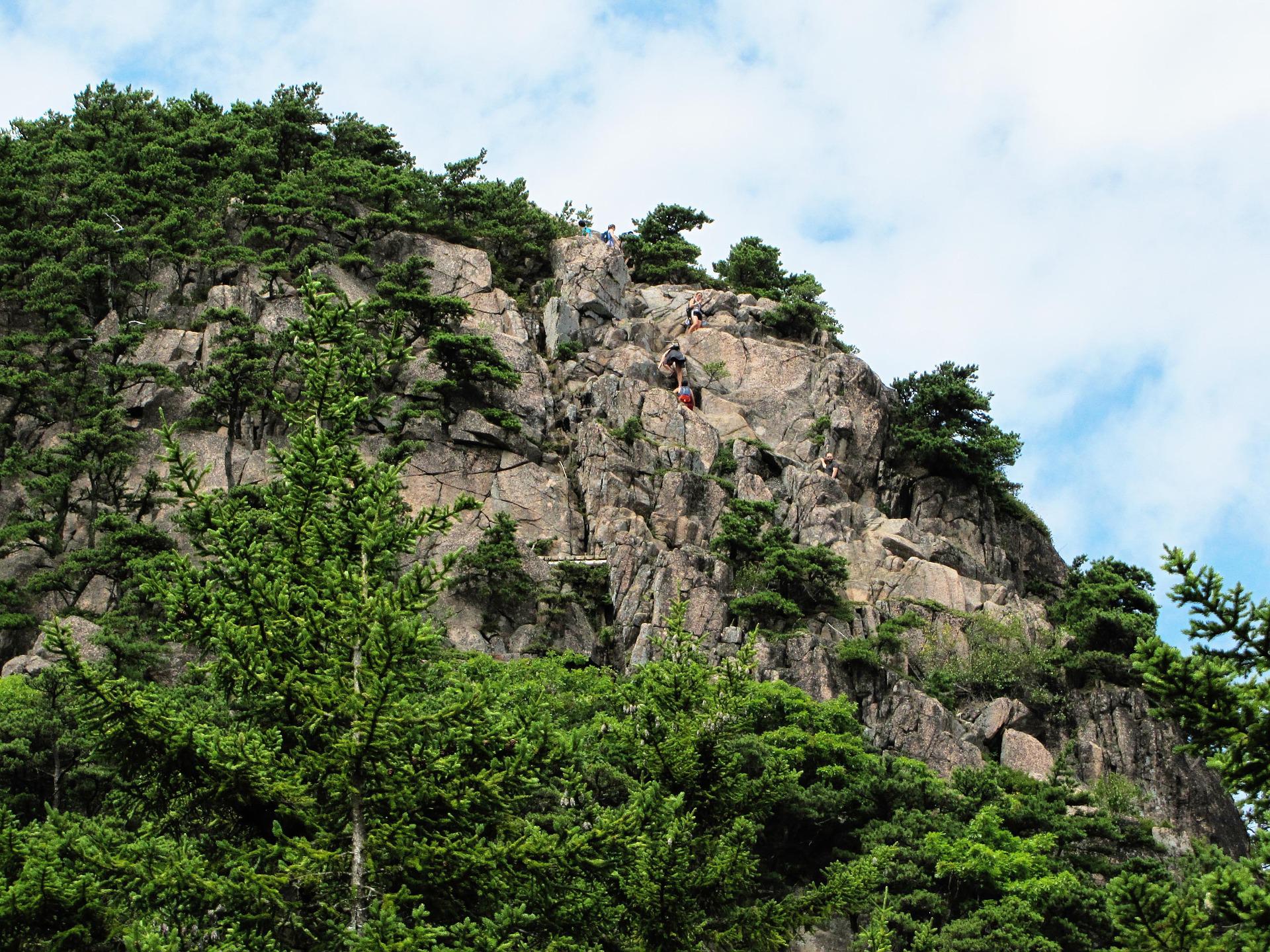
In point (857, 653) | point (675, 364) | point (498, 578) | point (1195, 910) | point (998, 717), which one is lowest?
point (1195, 910)

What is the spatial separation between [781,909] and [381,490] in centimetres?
658

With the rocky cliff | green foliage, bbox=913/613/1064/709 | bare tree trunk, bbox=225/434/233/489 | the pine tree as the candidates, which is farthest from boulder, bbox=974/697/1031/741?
the pine tree

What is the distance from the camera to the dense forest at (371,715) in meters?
12.3

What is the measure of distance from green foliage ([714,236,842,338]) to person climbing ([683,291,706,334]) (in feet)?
8.05

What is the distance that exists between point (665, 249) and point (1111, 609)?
1055 inches

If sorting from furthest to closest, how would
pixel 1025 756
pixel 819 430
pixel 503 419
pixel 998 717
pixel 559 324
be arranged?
pixel 559 324
pixel 819 430
pixel 503 419
pixel 998 717
pixel 1025 756

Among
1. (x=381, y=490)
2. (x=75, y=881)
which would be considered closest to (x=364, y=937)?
(x=75, y=881)

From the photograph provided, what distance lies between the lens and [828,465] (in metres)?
46.0

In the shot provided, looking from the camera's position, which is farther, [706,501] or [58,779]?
[706,501]

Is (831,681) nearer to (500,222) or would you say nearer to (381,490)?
(381,490)

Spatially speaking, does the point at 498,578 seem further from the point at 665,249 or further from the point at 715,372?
the point at 665,249

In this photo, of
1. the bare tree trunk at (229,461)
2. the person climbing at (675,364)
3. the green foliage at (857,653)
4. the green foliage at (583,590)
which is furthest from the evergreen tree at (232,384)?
the green foliage at (857,653)

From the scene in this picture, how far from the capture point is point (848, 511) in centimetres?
4316

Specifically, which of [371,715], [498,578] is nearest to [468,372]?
[498,578]
